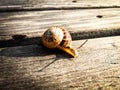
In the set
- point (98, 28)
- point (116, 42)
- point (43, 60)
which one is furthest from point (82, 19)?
point (43, 60)

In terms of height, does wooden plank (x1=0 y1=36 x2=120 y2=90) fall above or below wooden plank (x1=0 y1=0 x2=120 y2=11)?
below

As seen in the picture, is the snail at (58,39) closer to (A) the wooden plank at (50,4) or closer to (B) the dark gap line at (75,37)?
(B) the dark gap line at (75,37)

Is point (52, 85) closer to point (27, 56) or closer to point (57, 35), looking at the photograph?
point (27, 56)

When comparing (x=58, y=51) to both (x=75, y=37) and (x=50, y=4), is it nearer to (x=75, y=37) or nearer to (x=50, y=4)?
(x=75, y=37)

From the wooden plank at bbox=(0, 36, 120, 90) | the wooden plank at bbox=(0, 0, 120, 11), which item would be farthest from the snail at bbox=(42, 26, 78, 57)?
the wooden plank at bbox=(0, 0, 120, 11)

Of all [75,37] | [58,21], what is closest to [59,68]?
[75,37]

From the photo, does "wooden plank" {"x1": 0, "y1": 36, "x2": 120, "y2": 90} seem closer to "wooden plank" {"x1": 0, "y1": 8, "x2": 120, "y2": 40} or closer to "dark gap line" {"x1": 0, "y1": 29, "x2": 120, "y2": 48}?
"dark gap line" {"x1": 0, "y1": 29, "x2": 120, "y2": 48}
